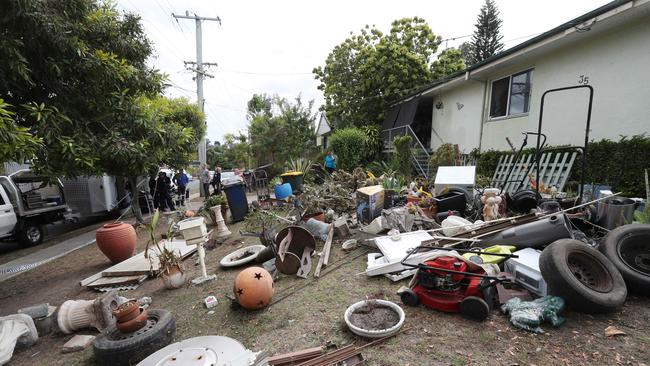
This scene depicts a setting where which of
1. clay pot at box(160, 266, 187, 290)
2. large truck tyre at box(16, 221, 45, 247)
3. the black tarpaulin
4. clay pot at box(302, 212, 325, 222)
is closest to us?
clay pot at box(160, 266, 187, 290)

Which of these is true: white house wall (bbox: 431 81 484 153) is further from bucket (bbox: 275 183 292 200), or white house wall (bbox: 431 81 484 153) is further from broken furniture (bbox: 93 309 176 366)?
broken furniture (bbox: 93 309 176 366)

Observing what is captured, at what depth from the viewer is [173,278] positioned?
13.5 ft

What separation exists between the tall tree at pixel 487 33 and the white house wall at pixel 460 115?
21795 millimetres

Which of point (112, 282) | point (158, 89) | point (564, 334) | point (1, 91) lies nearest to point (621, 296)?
point (564, 334)

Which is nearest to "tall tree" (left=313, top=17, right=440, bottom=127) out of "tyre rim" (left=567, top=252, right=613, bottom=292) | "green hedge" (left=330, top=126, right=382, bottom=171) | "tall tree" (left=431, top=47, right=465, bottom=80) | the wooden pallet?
"tall tree" (left=431, top=47, right=465, bottom=80)

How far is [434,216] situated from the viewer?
5520 mm

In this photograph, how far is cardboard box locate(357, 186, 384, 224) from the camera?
19.3ft

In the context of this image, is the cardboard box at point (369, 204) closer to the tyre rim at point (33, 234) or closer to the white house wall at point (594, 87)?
the white house wall at point (594, 87)

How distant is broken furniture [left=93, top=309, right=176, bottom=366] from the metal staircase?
8.49 metres

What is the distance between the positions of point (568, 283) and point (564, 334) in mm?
439

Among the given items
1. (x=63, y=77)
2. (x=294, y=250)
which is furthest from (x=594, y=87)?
(x=63, y=77)

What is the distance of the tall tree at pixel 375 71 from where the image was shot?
1586 centimetres

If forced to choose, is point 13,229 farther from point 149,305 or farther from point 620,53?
point 620,53

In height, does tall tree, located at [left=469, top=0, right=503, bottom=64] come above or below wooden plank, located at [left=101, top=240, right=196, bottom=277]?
above
